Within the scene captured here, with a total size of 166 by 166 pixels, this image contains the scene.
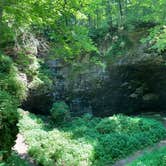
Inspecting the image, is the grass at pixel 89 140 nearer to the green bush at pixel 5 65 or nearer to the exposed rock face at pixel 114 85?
the exposed rock face at pixel 114 85

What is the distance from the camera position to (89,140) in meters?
11.9

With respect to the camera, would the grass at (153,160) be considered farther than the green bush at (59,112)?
No

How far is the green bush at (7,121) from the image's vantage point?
23.9ft

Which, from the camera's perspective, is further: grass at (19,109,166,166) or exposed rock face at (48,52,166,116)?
exposed rock face at (48,52,166,116)

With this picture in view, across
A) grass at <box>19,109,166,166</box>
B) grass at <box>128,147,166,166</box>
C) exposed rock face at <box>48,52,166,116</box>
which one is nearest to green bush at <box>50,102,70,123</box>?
grass at <box>19,109,166,166</box>

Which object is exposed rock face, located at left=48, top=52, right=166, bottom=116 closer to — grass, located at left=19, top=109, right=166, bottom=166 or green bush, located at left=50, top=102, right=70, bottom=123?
green bush, located at left=50, top=102, right=70, bottom=123

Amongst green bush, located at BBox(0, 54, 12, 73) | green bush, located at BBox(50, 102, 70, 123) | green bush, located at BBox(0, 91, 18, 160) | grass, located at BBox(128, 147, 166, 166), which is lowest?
green bush, located at BBox(50, 102, 70, 123)

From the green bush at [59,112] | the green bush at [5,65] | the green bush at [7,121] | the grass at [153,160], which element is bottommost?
the green bush at [59,112]

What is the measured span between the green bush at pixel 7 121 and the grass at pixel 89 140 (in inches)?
119

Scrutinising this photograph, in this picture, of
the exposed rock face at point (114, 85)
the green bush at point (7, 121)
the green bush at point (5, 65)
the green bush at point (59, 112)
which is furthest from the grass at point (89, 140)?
the green bush at point (5, 65)

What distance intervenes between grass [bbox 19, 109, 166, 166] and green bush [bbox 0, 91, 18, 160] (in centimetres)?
301

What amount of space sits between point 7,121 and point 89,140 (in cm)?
527

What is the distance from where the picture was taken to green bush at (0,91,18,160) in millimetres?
7285

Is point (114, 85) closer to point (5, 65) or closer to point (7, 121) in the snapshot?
point (5, 65)
